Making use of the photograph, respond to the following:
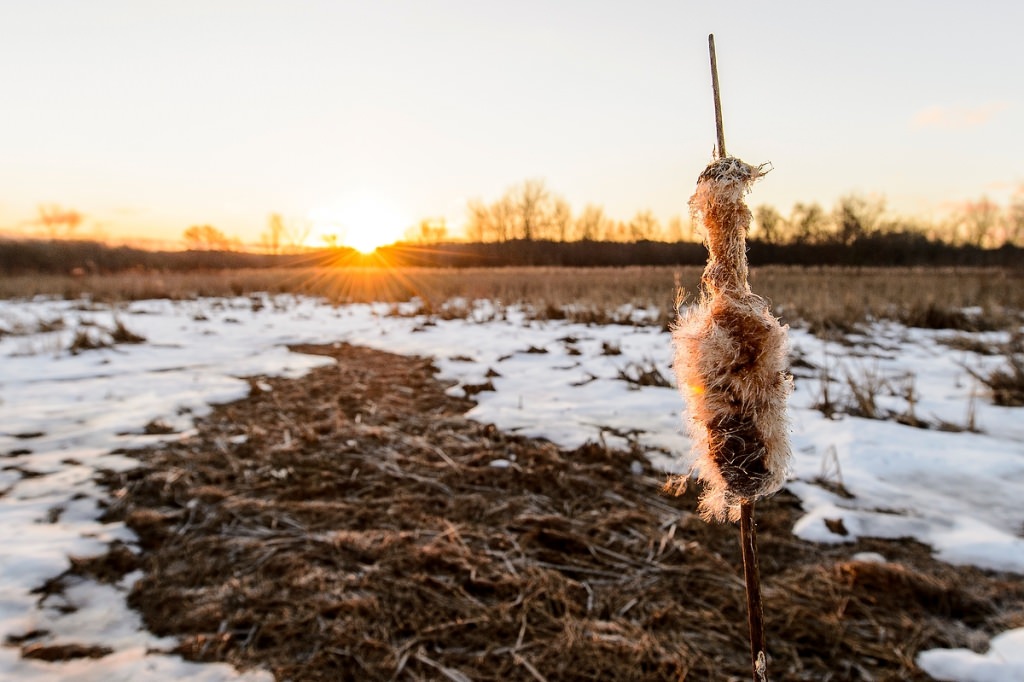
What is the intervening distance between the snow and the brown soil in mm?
144

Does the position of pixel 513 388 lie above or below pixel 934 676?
above

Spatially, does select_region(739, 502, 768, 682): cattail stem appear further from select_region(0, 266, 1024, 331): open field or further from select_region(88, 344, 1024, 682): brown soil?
select_region(0, 266, 1024, 331): open field

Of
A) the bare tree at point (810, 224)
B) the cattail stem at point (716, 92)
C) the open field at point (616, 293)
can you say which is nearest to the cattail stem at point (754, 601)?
the cattail stem at point (716, 92)

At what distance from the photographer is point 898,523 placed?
2.77 metres

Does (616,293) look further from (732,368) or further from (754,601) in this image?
(754,601)

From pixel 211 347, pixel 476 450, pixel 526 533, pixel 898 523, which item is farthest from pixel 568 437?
pixel 211 347

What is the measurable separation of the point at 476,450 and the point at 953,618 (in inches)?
106

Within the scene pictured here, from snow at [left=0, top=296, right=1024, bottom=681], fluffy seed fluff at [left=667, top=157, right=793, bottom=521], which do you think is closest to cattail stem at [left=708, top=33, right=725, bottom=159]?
fluffy seed fluff at [left=667, top=157, right=793, bottom=521]

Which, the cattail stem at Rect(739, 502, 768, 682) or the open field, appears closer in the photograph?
the cattail stem at Rect(739, 502, 768, 682)

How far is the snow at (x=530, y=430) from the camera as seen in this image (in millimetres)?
2018

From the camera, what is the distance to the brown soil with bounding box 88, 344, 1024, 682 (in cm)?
190

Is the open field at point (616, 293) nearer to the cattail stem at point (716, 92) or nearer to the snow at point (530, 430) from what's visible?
the snow at point (530, 430)

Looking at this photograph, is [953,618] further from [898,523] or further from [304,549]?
[304,549]

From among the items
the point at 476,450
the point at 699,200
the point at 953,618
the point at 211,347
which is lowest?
the point at 953,618
